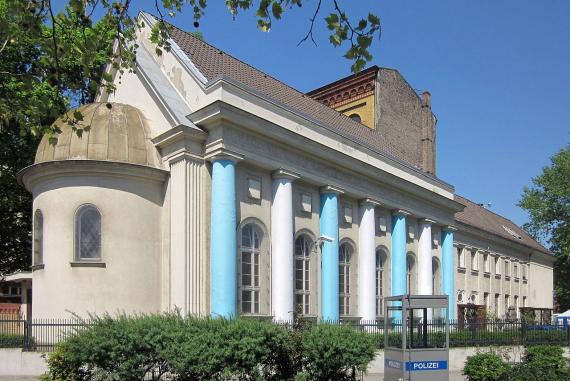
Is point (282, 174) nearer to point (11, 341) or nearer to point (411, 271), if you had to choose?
point (11, 341)

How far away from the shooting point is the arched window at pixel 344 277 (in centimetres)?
2695

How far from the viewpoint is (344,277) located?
27.2 m

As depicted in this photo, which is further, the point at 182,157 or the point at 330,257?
the point at 330,257

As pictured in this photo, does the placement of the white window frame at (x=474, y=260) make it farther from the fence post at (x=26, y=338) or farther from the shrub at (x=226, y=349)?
the fence post at (x=26, y=338)

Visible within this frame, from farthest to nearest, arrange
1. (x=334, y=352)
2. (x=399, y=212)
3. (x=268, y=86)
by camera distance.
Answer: (x=399, y=212), (x=268, y=86), (x=334, y=352)

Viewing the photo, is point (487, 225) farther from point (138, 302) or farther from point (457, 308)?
point (138, 302)

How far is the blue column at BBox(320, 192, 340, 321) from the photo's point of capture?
24859 millimetres

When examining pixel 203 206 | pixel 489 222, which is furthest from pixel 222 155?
pixel 489 222

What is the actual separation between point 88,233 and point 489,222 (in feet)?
124

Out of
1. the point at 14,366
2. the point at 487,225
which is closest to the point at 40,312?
the point at 14,366

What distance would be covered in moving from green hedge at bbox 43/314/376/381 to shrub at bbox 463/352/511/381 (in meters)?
2.85

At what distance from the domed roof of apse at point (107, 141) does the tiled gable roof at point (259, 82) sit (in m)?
3.44

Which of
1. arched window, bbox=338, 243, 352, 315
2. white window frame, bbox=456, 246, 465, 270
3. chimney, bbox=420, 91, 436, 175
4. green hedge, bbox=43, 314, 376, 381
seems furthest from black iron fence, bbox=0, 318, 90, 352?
white window frame, bbox=456, 246, 465, 270

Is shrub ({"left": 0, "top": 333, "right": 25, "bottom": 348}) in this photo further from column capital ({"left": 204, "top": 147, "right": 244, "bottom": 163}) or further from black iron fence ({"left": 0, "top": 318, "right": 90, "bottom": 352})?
column capital ({"left": 204, "top": 147, "right": 244, "bottom": 163})
